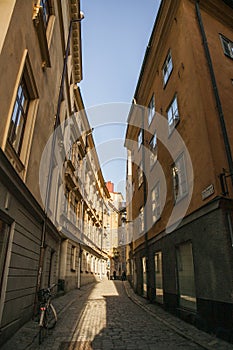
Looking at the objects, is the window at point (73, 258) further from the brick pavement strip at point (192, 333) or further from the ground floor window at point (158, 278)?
the brick pavement strip at point (192, 333)

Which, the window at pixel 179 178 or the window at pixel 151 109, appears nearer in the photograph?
the window at pixel 179 178

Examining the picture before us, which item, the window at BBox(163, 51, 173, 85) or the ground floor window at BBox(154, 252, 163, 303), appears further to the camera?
the window at BBox(163, 51, 173, 85)

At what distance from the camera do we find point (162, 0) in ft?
40.5

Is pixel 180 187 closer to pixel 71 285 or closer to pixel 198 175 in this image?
pixel 198 175

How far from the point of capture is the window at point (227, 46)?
10.9 metres

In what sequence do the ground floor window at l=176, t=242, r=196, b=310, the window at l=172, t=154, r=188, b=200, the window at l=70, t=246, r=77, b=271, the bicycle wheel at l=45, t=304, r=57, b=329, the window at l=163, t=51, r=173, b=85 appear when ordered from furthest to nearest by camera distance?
the window at l=70, t=246, r=77, b=271
the window at l=163, t=51, r=173, b=85
the window at l=172, t=154, r=188, b=200
the ground floor window at l=176, t=242, r=196, b=310
the bicycle wheel at l=45, t=304, r=57, b=329

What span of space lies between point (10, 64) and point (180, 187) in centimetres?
721

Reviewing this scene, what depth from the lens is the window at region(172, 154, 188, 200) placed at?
9.55 meters

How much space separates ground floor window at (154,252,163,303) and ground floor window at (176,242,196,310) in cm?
250

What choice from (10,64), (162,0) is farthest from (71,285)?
(162,0)

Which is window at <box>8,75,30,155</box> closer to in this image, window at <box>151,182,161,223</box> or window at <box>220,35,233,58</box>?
window at <box>151,182,161,223</box>

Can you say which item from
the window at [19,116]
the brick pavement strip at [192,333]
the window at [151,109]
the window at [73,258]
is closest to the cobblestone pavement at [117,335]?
the brick pavement strip at [192,333]

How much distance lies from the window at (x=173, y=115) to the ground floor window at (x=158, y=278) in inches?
241

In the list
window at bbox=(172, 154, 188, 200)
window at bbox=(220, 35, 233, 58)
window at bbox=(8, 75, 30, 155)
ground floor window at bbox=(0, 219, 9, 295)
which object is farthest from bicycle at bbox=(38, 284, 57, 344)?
window at bbox=(220, 35, 233, 58)
